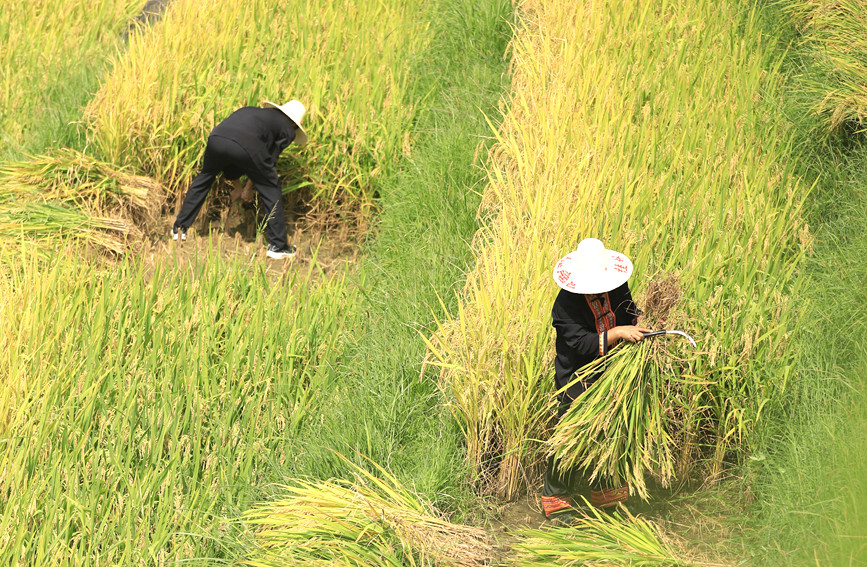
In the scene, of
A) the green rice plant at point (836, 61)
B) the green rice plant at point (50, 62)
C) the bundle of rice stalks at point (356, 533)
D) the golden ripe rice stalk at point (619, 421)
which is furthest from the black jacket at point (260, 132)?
the green rice plant at point (836, 61)

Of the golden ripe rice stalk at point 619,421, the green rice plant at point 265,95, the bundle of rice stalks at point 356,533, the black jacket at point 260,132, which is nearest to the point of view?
the bundle of rice stalks at point 356,533

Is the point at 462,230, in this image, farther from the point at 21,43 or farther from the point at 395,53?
the point at 21,43

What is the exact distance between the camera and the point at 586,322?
2.89 metres

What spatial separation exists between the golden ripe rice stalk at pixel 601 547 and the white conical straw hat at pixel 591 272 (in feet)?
2.51

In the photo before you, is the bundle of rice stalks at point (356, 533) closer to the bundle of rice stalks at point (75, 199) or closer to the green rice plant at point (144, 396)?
the green rice plant at point (144, 396)

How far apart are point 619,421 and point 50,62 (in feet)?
17.6

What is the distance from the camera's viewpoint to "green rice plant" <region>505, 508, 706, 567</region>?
8.40 ft

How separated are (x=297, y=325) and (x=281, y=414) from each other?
60 centimetres

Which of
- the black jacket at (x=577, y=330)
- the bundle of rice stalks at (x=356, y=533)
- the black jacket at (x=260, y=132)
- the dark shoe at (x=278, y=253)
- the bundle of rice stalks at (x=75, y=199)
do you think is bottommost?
the bundle of rice stalks at (x=356, y=533)

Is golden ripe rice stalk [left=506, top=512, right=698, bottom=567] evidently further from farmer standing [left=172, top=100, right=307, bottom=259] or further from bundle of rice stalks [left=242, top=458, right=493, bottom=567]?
farmer standing [left=172, top=100, right=307, bottom=259]

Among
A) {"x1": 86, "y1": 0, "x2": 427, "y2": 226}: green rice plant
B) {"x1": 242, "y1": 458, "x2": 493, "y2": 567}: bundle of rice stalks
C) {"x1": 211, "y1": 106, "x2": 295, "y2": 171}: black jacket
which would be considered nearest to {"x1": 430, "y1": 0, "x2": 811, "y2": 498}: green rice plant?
{"x1": 242, "y1": 458, "x2": 493, "y2": 567}: bundle of rice stalks

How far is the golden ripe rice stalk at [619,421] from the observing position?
9.30 ft

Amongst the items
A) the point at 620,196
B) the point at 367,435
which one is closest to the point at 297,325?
the point at 367,435

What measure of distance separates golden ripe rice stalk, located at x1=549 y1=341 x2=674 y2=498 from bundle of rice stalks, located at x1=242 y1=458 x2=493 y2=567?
49 centimetres
